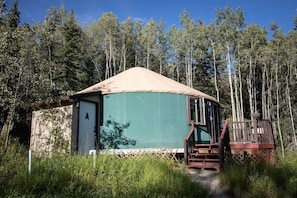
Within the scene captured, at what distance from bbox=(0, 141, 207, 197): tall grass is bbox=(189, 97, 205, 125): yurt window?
13.1 feet

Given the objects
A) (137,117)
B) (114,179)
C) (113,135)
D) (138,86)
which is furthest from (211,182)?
(138,86)

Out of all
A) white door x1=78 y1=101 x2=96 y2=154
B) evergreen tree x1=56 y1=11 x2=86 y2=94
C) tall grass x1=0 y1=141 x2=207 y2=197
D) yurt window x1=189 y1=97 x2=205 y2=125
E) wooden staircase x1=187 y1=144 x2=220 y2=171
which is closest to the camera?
tall grass x1=0 y1=141 x2=207 y2=197

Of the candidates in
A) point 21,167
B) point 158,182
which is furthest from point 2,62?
point 158,182

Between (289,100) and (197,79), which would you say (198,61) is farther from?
(289,100)

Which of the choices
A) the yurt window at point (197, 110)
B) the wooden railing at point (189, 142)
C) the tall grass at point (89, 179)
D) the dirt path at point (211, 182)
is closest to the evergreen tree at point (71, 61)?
the yurt window at point (197, 110)

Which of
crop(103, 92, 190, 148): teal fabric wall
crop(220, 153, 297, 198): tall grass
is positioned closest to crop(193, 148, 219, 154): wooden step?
crop(103, 92, 190, 148): teal fabric wall

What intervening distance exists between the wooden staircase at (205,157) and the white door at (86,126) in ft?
10.4

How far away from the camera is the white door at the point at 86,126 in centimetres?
787

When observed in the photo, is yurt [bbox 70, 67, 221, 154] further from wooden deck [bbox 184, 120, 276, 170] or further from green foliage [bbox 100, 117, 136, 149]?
wooden deck [bbox 184, 120, 276, 170]

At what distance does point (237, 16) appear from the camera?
18.6m

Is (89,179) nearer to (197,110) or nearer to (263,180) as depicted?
(263,180)

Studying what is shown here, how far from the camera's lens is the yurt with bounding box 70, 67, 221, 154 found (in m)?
8.27

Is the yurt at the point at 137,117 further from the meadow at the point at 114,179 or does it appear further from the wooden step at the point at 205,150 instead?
the meadow at the point at 114,179

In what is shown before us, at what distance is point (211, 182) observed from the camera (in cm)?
546
